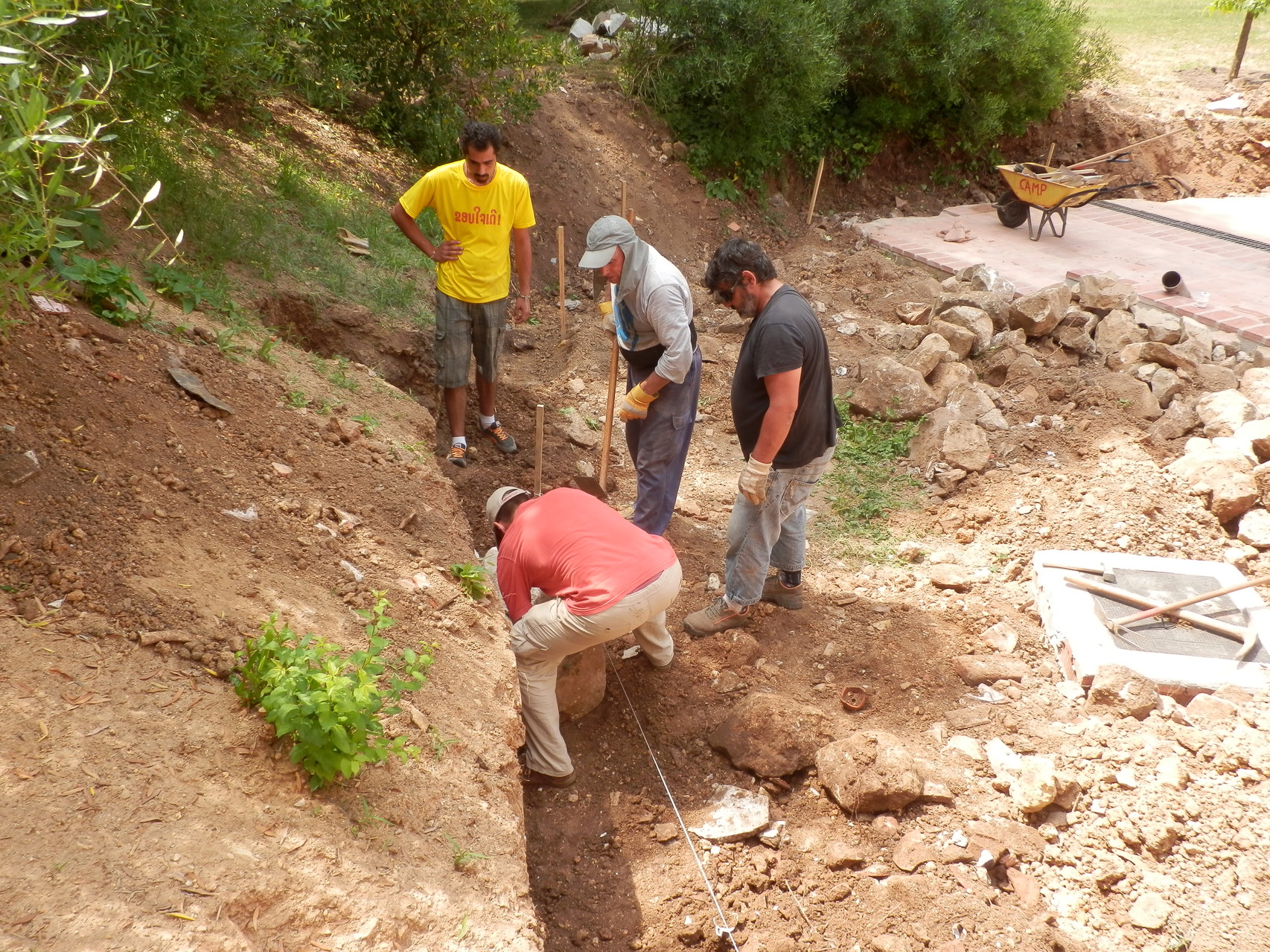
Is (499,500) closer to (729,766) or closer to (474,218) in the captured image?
(729,766)

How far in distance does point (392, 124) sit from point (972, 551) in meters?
6.64

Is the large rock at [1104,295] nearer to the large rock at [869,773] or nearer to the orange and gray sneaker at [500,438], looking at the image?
the orange and gray sneaker at [500,438]

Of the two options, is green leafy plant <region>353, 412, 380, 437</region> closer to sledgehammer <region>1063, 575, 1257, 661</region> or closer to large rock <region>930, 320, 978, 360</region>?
sledgehammer <region>1063, 575, 1257, 661</region>

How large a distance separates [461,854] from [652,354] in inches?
93.6

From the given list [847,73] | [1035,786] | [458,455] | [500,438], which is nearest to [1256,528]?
[1035,786]

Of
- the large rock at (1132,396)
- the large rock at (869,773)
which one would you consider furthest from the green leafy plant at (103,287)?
the large rock at (1132,396)

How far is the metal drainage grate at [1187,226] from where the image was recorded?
10.1 metres

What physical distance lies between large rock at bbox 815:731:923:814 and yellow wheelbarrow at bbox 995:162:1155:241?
8257 mm

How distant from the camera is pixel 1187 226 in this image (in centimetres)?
1078

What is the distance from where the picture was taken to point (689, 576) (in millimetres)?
4988

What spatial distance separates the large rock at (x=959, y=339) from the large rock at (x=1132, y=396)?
0.99 meters

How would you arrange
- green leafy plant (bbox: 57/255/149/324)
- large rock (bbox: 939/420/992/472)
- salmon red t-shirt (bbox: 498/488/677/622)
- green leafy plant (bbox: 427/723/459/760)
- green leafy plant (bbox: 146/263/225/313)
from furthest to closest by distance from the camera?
1. large rock (bbox: 939/420/992/472)
2. green leafy plant (bbox: 146/263/225/313)
3. green leafy plant (bbox: 57/255/149/324)
4. salmon red t-shirt (bbox: 498/488/677/622)
5. green leafy plant (bbox: 427/723/459/760)

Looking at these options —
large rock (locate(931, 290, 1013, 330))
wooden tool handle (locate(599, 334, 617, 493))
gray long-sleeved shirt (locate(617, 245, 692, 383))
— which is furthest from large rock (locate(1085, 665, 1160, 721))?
large rock (locate(931, 290, 1013, 330))

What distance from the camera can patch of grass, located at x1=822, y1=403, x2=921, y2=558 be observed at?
550 centimetres
